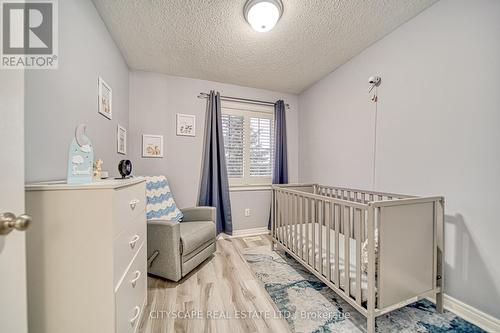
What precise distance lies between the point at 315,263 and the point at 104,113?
2234 mm

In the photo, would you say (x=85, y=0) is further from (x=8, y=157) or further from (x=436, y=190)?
(x=436, y=190)

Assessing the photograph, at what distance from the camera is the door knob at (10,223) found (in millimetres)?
502

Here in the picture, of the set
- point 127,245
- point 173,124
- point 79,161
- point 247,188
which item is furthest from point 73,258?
point 247,188

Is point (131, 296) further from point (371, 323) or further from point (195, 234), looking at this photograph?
point (371, 323)

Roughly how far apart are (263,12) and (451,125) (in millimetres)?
1652

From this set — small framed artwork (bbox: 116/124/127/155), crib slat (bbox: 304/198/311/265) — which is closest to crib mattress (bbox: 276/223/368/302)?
crib slat (bbox: 304/198/311/265)

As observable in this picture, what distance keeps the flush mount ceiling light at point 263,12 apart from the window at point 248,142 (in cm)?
147

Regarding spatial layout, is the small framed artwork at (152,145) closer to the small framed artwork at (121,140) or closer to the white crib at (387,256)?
the small framed artwork at (121,140)

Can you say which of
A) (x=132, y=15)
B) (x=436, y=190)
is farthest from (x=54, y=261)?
(x=436, y=190)

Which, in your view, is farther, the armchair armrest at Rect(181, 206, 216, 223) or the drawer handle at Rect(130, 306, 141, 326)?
the armchair armrest at Rect(181, 206, 216, 223)

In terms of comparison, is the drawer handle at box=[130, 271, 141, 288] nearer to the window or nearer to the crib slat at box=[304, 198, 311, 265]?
the crib slat at box=[304, 198, 311, 265]

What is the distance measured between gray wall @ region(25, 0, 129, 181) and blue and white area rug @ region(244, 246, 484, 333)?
175 cm

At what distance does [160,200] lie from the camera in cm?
232

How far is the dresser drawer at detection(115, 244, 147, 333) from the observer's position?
0.92 metres
